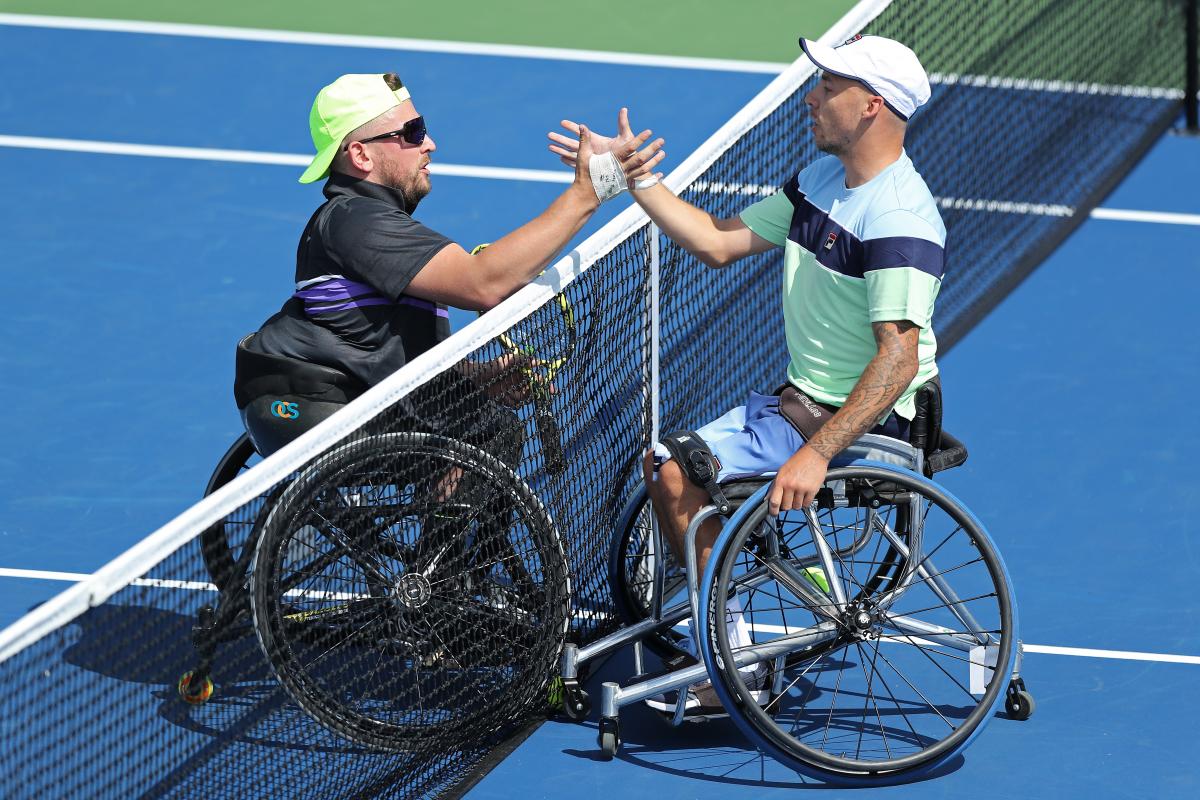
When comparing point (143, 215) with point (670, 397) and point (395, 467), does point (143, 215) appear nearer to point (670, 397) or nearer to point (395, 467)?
point (670, 397)

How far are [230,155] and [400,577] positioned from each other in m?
5.62

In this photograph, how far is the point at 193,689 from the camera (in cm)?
483

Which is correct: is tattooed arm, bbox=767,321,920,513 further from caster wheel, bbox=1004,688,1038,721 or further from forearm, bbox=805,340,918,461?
caster wheel, bbox=1004,688,1038,721

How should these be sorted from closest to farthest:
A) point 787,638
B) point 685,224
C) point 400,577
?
point 400,577
point 787,638
point 685,224

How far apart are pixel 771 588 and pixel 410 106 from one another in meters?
2.20

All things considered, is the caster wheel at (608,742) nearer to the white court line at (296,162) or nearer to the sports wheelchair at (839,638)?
the sports wheelchair at (839,638)

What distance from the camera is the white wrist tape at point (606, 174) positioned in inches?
223

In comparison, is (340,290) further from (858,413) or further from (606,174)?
(858,413)

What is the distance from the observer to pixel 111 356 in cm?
839

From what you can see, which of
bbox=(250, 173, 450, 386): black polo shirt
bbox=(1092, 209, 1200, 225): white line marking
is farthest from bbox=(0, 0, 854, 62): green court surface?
bbox=(250, 173, 450, 386): black polo shirt

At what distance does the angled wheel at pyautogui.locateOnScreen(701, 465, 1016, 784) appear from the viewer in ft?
17.4

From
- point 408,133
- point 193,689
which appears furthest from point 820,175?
point 193,689

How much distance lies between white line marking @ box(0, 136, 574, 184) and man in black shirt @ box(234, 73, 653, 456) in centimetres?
427

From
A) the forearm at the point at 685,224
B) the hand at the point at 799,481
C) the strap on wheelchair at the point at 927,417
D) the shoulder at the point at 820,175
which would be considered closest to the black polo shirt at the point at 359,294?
the forearm at the point at 685,224
